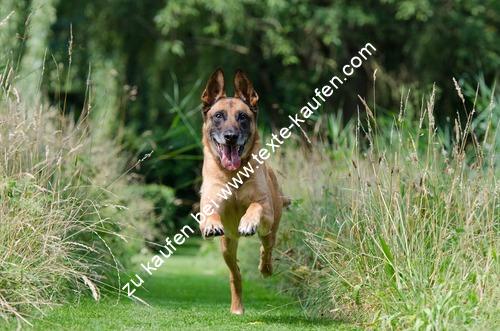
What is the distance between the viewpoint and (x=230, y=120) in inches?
333

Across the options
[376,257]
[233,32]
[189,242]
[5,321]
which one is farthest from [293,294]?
[233,32]

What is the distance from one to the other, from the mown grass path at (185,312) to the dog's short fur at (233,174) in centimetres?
40

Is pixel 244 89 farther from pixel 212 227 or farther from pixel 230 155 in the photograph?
pixel 212 227

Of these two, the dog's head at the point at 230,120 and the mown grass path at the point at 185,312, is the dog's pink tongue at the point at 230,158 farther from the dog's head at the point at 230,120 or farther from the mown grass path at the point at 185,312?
the mown grass path at the point at 185,312

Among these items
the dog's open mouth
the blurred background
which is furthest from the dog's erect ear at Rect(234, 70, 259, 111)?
the blurred background

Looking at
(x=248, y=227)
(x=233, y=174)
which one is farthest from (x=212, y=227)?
(x=233, y=174)

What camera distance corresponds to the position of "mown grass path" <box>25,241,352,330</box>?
7.03 metres

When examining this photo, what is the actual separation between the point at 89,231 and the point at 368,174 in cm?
258

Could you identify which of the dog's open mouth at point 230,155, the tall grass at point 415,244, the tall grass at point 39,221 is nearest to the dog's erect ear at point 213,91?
the dog's open mouth at point 230,155

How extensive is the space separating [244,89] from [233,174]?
101cm

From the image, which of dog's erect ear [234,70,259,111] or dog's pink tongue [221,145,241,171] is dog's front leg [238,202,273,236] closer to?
dog's pink tongue [221,145,241,171]

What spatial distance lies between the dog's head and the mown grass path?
1.34 metres

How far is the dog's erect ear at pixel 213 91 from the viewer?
8.87 metres

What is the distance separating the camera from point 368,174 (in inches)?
323
